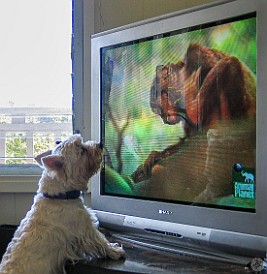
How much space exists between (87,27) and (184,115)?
0.92 metres

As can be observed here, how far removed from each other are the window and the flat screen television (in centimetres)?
46

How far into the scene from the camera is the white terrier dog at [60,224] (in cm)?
170

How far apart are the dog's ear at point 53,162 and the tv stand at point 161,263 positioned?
13.6 inches

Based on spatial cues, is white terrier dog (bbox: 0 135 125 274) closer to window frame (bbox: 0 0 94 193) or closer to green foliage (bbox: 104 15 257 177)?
green foliage (bbox: 104 15 257 177)

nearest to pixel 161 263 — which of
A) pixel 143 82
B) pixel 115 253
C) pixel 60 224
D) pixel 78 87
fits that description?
pixel 115 253

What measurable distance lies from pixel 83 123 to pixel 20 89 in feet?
1.24

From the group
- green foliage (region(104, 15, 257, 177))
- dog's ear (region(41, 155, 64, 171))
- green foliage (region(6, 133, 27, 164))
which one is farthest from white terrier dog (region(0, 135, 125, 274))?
green foliage (region(6, 133, 27, 164))

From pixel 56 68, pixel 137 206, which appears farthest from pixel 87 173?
pixel 56 68

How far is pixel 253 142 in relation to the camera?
60.4 inches

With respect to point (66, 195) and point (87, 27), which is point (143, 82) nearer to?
point (66, 195)

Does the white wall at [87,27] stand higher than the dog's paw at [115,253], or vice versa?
the white wall at [87,27]

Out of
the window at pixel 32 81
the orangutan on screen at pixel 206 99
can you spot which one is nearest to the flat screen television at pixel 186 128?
the orangutan on screen at pixel 206 99

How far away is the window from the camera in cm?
248

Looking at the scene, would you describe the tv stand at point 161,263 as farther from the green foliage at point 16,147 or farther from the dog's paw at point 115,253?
the green foliage at point 16,147
